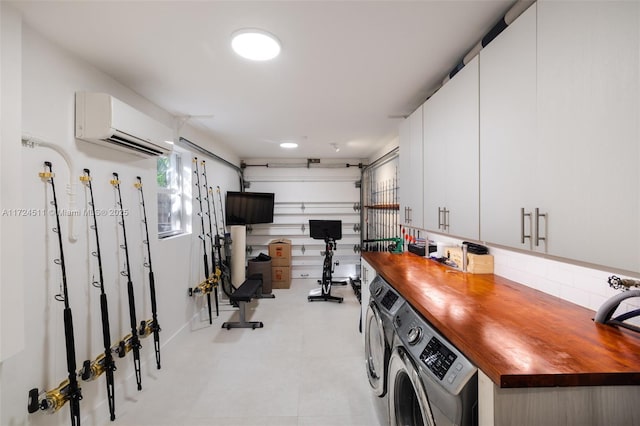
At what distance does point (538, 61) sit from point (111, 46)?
2.19 metres

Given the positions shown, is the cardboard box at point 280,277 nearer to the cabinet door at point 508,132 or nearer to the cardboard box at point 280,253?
the cardboard box at point 280,253

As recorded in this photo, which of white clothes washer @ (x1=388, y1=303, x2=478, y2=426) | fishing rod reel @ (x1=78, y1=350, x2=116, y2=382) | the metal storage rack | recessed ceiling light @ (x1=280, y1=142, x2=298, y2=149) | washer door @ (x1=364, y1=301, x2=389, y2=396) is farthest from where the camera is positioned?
the metal storage rack

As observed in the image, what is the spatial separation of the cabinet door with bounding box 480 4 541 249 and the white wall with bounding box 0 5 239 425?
7.29ft

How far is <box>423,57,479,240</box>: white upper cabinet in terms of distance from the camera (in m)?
1.52

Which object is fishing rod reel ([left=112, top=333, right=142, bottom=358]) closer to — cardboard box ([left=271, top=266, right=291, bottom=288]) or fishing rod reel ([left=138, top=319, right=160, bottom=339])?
fishing rod reel ([left=138, top=319, right=160, bottom=339])

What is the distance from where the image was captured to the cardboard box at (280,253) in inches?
201

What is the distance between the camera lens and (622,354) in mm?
893

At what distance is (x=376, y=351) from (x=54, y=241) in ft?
7.14

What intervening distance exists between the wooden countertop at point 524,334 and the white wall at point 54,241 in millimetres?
1940

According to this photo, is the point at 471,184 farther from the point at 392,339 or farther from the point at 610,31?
the point at 392,339

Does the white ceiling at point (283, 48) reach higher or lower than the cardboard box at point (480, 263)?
higher

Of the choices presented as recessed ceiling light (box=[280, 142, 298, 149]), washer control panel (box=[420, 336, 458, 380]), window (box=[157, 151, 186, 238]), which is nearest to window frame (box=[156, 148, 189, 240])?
window (box=[157, 151, 186, 238])

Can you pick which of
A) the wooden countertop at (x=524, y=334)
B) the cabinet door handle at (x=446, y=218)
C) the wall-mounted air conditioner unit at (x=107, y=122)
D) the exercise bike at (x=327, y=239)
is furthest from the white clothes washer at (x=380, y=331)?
the exercise bike at (x=327, y=239)

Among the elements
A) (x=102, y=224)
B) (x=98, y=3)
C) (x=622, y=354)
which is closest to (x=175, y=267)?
(x=102, y=224)
